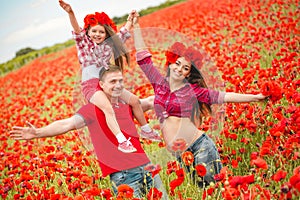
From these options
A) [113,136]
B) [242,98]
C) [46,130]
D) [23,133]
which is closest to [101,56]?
[113,136]

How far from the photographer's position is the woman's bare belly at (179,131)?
122 inches

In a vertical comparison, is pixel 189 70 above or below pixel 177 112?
above

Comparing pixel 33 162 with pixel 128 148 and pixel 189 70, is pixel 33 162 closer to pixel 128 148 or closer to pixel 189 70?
pixel 128 148

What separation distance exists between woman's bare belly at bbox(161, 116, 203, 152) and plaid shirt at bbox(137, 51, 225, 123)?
6 cm

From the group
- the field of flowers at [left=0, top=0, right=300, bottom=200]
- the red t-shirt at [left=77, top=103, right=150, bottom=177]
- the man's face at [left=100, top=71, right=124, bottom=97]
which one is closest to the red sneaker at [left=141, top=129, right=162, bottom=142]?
the field of flowers at [left=0, top=0, right=300, bottom=200]

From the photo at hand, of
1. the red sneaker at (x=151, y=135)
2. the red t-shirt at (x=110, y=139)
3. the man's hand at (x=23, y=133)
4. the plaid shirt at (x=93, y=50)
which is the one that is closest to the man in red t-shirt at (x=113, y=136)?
the red t-shirt at (x=110, y=139)

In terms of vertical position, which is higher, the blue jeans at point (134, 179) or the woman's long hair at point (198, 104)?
the woman's long hair at point (198, 104)

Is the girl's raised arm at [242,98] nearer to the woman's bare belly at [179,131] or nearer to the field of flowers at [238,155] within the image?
the field of flowers at [238,155]

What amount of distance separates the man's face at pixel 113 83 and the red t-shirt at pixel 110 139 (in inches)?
6.3

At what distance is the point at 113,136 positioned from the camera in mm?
3088

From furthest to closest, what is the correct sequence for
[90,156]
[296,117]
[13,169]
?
[90,156], [13,169], [296,117]

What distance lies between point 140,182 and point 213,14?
9.36 metres

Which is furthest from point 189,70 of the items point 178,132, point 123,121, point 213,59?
point 213,59

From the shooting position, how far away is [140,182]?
2.92m
